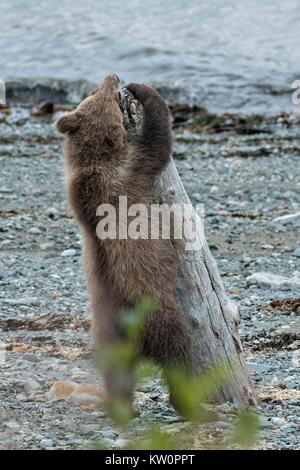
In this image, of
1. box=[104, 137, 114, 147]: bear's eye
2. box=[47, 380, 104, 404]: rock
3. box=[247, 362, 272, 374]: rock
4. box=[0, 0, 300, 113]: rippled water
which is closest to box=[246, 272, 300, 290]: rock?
box=[247, 362, 272, 374]: rock

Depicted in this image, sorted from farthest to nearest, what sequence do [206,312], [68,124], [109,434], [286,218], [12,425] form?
[286,218] < [68,124] < [206,312] < [12,425] < [109,434]

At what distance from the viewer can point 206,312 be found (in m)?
5.66

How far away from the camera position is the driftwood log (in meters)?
5.62

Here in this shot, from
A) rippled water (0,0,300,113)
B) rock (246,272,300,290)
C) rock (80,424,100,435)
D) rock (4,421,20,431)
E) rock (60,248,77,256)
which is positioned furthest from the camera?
rippled water (0,0,300,113)

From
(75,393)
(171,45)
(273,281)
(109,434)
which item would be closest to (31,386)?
(75,393)

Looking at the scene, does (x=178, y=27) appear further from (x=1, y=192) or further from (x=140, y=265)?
(x=140, y=265)

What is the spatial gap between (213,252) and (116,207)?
421 cm

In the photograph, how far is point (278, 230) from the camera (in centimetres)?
1037

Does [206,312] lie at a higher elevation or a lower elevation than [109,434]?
higher

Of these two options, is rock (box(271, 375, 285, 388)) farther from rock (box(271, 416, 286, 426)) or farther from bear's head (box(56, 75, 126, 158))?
bear's head (box(56, 75, 126, 158))

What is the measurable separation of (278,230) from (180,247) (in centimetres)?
489

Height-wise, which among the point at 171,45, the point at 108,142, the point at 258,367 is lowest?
the point at 258,367

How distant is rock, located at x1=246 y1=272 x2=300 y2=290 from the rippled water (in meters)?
8.74

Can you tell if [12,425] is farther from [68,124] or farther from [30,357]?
[68,124]
